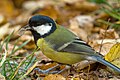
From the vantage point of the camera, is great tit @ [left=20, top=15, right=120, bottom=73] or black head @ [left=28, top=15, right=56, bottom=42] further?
black head @ [left=28, top=15, right=56, bottom=42]

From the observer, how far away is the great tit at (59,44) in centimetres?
295

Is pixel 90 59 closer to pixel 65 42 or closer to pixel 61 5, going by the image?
pixel 65 42

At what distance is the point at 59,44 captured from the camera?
3.01m

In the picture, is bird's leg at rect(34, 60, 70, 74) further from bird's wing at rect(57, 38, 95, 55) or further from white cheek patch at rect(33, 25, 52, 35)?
white cheek patch at rect(33, 25, 52, 35)

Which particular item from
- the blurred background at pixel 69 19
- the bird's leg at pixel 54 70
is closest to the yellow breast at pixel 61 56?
the bird's leg at pixel 54 70

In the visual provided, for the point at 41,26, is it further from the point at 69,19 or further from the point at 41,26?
the point at 69,19

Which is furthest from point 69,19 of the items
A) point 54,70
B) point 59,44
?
point 59,44

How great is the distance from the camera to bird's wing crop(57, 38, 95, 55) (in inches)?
116

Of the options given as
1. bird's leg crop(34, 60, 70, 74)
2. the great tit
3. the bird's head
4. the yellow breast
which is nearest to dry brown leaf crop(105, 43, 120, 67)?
the great tit

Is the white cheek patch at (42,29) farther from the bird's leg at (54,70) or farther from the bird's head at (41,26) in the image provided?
the bird's leg at (54,70)

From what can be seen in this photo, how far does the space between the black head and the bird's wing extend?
19 cm

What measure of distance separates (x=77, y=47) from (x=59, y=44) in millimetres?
139

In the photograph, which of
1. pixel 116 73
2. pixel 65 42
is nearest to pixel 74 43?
pixel 65 42

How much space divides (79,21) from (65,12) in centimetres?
70
